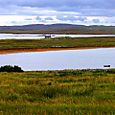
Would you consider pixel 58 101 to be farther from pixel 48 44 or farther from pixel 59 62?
pixel 48 44

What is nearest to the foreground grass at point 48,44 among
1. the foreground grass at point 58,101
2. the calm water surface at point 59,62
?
the calm water surface at point 59,62

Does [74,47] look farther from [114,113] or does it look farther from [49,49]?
[114,113]

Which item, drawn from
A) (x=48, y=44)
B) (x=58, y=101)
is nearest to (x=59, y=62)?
(x=48, y=44)

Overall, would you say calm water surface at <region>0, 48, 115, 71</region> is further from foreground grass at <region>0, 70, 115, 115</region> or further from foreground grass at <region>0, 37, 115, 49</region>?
foreground grass at <region>0, 70, 115, 115</region>

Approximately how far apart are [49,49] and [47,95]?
68182mm

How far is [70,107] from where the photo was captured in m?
10.4

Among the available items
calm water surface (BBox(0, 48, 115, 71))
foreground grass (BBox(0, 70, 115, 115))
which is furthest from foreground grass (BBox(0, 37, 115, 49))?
foreground grass (BBox(0, 70, 115, 115))

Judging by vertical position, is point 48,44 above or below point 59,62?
above

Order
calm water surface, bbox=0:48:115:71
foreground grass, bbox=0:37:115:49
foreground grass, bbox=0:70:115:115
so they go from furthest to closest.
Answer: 1. foreground grass, bbox=0:37:115:49
2. calm water surface, bbox=0:48:115:71
3. foreground grass, bbox=0:70:115:115

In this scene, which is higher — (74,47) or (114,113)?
(74,47)

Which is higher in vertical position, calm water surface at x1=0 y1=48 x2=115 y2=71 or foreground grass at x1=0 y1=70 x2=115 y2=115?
calm water surface at x1=0 y1=48 x2=115 y2=71

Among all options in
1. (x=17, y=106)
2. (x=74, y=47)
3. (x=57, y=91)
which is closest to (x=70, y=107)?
(x=17, y=106)

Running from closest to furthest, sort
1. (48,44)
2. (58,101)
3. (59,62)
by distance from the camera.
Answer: (58,101) → (59,62) → (48,44)

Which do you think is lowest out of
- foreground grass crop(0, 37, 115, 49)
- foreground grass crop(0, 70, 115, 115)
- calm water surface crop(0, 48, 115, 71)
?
foreground grass crop(0, 70, 115, 115)
